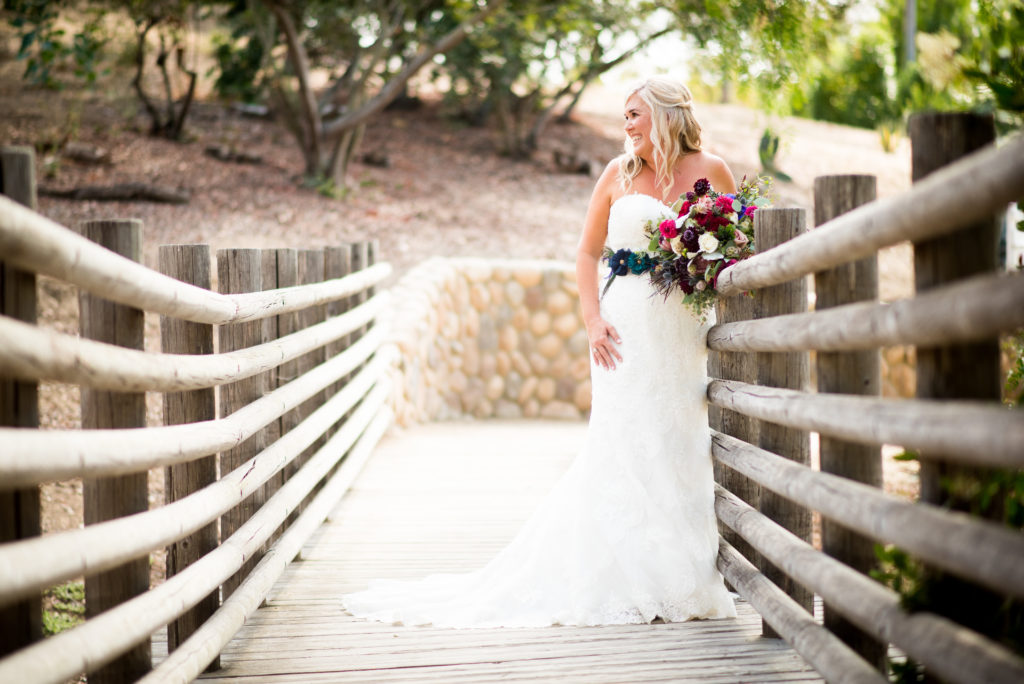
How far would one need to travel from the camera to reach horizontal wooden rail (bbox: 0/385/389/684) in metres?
1.77

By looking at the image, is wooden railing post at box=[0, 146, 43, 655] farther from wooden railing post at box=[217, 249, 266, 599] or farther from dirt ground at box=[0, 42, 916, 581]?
dirt ground at box=[0, 42, 916, 581]

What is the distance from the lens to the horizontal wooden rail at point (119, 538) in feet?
5.51

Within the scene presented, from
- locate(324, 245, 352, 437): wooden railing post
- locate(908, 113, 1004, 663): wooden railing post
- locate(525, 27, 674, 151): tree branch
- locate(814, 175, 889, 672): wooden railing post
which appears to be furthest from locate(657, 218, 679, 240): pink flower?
locate(525, 27, 674, 151): tree branch

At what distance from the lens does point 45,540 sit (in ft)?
5.97

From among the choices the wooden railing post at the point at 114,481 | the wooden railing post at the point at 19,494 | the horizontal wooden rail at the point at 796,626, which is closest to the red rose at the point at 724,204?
the horizontal wooden rail at the point at 796,626

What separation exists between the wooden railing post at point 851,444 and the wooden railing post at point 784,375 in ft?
1.52

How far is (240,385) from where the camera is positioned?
3.55 metres

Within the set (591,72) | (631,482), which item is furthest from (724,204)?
(591,72)

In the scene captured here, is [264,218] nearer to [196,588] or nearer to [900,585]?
[196,588]

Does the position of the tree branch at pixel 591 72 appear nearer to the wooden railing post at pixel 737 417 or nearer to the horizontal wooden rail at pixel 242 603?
the horizontal wooden rail at pixel 242 603

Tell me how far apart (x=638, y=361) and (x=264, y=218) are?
8.32m

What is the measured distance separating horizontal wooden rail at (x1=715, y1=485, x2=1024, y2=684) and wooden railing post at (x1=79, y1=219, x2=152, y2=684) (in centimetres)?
182

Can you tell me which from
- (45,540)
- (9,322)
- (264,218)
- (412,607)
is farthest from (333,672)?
(264,218)

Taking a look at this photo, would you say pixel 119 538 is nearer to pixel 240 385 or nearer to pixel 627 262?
pixel 240 385
